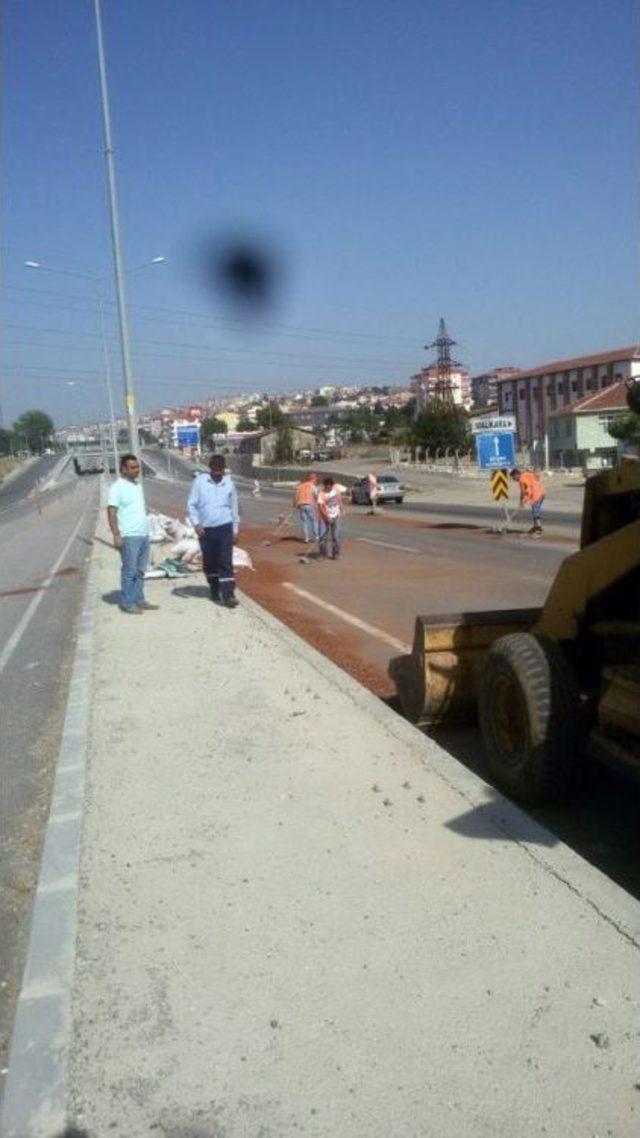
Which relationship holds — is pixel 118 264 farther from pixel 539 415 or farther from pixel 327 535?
pixel 539 415

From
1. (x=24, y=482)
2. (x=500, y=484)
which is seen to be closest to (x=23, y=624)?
(x=500, y=484)

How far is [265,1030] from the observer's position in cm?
304

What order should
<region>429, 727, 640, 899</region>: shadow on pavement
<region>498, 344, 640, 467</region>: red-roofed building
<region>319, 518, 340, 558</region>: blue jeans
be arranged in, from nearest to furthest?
<region>429, 727, 640, 899</region>: shadow on pavement, <region>319, 518, 340, 558</region>: blue jeans, <region>498, 344, 640, 467</region>: red-roofed building

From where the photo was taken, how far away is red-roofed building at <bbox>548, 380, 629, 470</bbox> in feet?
244

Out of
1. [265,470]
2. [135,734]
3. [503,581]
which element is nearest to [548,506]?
[503,581]

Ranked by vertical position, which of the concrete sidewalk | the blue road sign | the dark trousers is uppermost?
the blue road sign

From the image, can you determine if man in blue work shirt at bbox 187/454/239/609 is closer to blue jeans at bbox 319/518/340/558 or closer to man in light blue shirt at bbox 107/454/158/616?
man in light blue shirt at bbox 107/454/158/616

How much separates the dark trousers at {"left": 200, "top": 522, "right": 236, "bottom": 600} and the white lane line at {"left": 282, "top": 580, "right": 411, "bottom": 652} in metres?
1.37

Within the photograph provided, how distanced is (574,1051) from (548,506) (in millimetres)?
34744

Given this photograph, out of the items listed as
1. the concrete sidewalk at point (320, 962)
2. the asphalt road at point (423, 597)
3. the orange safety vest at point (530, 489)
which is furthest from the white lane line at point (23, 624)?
the orange safety vest at point (530, 489)

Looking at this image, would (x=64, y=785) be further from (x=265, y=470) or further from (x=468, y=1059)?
(x=265, y=470)

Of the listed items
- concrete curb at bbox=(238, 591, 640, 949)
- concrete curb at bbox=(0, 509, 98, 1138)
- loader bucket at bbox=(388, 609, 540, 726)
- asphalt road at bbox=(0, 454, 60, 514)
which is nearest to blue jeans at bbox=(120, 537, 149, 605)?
concrete curb at bbox=(238, 591, 640, 949)

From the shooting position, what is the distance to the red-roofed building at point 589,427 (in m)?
74.4

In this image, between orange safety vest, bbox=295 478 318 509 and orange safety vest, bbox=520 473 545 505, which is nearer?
orange safety vest, bbox=295 478 318 509
